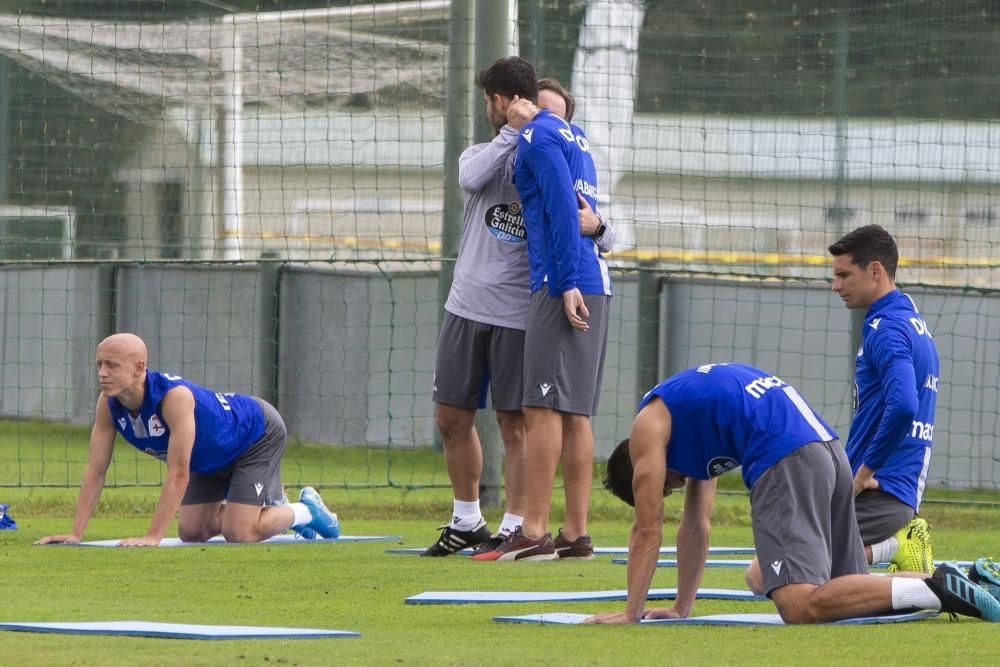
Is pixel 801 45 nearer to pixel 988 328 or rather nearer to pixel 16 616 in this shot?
pixel 988 328

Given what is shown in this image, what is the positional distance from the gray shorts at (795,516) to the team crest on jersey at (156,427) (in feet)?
11.0

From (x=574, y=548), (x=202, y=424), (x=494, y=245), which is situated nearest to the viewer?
(x=574, y=548)

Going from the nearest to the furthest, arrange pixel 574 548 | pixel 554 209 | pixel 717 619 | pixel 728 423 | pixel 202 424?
1. pixel 728 423
2. pixel 717 619
3. pixel 554 209
4. pixel 574 548
5. pixel 202 424

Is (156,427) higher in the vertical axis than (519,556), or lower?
higher

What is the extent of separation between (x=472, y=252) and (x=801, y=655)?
354 centimetres

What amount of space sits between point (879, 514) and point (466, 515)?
1830 millimetres

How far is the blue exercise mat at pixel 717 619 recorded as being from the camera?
5575 mm

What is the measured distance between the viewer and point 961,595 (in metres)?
5.52

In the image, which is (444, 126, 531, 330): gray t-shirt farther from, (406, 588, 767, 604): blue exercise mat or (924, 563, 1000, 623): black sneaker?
(924, 563, 1000, 623): black sneaker

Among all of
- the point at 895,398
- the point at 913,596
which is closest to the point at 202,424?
the point at 895,398

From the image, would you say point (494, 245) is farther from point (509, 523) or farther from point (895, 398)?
point (895, 398)

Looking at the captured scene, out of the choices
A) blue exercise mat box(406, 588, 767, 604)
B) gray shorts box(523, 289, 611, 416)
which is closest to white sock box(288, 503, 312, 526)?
gray shorts box(523, 289, 611, 416)

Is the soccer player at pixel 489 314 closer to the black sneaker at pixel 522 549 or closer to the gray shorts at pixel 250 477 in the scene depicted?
the black sneaker at pixel 522 549

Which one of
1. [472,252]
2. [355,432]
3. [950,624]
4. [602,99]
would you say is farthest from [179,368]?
[950,624]
